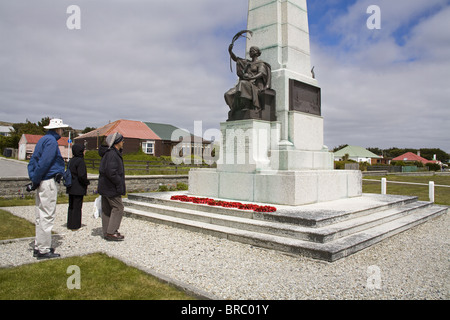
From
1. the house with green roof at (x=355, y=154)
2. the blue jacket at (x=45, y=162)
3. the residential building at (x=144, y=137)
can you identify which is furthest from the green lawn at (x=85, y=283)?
the house with green roof at (x=355, y=154)

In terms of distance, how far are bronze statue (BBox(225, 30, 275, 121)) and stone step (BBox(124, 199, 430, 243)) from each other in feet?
10.5

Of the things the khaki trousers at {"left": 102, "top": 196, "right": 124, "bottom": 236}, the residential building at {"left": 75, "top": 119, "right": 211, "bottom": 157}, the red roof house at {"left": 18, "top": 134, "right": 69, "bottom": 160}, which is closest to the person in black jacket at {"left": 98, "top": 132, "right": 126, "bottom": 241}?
the khaki trousers at {"left": 102, "top": 196, "right": 124, "bottom": 236}

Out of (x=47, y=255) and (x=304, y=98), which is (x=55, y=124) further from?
(x=304, y=98)

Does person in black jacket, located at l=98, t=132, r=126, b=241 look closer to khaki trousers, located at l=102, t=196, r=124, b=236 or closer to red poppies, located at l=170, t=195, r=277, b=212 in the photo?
khaki trousers, located at l=102, t=196, r=124, b=236

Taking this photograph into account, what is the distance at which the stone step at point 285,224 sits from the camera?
576 centimetres

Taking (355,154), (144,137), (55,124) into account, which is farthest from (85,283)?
(355,154)

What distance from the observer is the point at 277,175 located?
26.0ft

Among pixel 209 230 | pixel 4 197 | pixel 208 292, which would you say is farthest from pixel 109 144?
pixel 4 197

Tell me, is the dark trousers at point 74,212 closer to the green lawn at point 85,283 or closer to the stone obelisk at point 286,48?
the green lawn at point 85,283

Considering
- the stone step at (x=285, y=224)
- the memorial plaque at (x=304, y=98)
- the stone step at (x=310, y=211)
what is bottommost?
the stone step at (x=285, y=224)

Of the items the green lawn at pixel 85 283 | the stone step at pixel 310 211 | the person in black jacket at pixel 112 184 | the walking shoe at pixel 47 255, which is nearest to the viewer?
the green lawn at pixel 85 283

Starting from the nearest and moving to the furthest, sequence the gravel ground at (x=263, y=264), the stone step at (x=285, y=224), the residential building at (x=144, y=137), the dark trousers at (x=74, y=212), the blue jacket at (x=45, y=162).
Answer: the gravel ground at (x=263, y=264), the blue jacket at (x=45, y=162), the stone step at (x=285, y=224), the dark trousers at (x=74, y=212), the residential building at (x=144, y=137)
